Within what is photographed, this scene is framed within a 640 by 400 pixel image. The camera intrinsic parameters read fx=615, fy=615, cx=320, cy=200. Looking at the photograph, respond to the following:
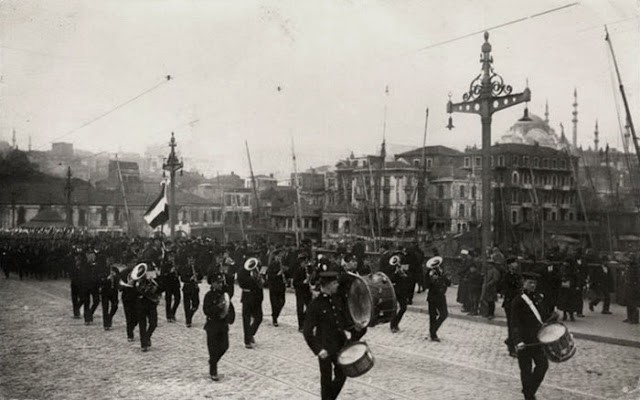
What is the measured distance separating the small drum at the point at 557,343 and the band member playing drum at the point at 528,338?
128 mm

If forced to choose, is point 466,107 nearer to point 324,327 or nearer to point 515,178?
point 324,327

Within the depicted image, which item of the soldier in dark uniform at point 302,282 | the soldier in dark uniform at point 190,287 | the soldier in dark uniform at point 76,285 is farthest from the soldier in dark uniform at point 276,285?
the soldier in dark uniform at point 76,285

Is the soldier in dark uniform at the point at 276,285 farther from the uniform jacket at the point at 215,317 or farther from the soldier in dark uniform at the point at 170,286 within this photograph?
the uniform jacket at the point at 215,317

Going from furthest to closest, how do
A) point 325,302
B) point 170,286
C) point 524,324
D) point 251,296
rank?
1. point 170,286
2. point 251,296
3. point 524,324
4. point 325,302

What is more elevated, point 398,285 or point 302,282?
point 302,282

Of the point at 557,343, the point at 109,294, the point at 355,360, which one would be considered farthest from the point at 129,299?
the point at 557,343

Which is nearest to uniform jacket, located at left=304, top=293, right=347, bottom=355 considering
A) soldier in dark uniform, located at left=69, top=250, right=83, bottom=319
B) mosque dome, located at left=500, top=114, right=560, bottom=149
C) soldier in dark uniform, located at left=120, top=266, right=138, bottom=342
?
soldier in dark uniform, located at left=120, top=266, right=138, bottom=342

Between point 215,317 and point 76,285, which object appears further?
point 76,285

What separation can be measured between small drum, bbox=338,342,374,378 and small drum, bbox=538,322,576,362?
2.59m

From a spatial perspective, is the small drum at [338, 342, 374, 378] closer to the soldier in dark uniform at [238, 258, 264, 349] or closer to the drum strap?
the drum strap

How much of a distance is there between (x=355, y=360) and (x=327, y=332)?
0.67 meters

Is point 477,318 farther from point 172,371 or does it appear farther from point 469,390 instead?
point 172,371

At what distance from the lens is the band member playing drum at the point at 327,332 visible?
7.50 metres

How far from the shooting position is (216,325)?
10.0m
